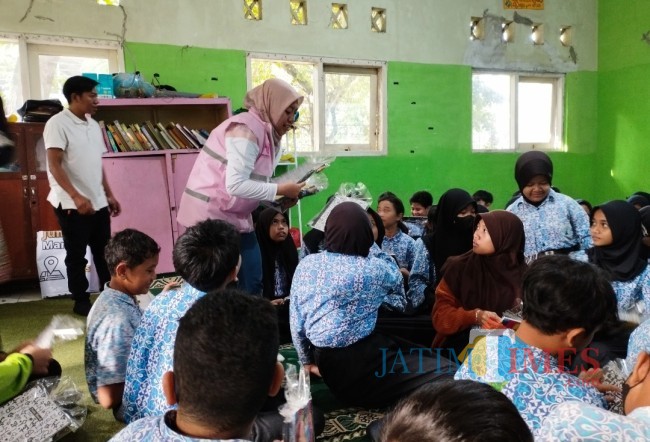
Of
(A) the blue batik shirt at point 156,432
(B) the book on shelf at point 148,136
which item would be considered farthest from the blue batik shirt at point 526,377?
(B) the book on shelf at point 148,136

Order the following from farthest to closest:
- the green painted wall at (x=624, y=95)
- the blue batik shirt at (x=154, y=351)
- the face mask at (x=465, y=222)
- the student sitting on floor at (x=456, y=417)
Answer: the green painted wall at (x=624, y=95) → the face mask at (x=465, y=222) → the blue batik shirt at (x=154, y=351) → the student sitting on floor at (x=456, y=417)

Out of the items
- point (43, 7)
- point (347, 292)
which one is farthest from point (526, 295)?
point (43, 7)

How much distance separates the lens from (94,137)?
3.29 meters

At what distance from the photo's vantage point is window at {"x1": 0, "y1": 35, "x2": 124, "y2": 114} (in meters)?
4.25

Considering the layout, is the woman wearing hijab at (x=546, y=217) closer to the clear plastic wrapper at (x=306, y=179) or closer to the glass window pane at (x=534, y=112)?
the clear plastic wrapper at (x=306, y=179)

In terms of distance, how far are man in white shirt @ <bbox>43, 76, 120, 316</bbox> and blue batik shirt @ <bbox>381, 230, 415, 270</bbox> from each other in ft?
6.31

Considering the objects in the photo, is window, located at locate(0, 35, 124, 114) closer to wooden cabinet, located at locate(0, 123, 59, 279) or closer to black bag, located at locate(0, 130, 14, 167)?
wooden cabinet, located at locate(0, 123, 59, 279)

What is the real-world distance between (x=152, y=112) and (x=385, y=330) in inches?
134

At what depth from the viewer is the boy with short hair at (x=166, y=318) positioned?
1.39 metres

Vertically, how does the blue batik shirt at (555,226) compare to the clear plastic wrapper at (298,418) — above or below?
above

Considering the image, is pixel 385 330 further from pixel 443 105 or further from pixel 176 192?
pixel 443 105

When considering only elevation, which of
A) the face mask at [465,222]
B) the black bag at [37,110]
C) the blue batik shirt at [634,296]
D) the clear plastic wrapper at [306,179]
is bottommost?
the blue batik shirt at [634,296]

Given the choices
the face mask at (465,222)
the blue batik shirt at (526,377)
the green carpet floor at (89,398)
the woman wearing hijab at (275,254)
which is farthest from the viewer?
the woman wearing hijab at (275,254)

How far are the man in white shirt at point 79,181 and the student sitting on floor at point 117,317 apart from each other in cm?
151
